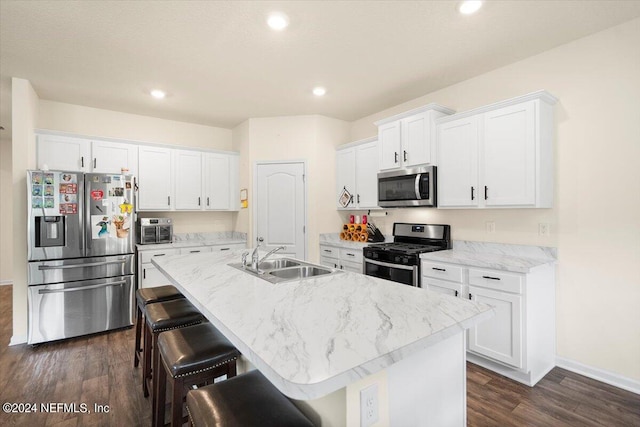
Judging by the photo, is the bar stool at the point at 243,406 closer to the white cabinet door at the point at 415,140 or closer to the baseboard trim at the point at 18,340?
the white cabinet door at the point at 415,140

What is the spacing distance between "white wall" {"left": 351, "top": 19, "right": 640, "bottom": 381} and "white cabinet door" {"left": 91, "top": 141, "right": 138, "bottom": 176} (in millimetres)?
4428

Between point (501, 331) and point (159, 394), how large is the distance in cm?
241

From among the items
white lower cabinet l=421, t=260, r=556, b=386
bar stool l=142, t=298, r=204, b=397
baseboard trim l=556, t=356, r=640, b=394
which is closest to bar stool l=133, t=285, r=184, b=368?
bar stool l=142, t=298, r=204, b=397

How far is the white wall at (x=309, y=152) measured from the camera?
445 cm

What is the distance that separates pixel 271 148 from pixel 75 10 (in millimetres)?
2629

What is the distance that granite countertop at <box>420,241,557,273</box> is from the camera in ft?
8.12

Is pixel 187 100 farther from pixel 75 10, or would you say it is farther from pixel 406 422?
pixel 406 422

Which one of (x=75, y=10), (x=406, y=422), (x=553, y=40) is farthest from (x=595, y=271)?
(x=75, y=10)

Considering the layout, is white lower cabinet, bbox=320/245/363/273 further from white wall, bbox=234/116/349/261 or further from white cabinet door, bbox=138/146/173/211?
white cabinet door, bbox=138/146/173/211

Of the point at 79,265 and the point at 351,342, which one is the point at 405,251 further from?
the point at 79,265

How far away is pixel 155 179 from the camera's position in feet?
14.0

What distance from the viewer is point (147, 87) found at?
3453mm

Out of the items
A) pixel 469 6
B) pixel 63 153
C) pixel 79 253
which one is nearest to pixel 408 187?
pixel 469 6

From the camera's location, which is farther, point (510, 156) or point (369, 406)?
point (510, 156)
